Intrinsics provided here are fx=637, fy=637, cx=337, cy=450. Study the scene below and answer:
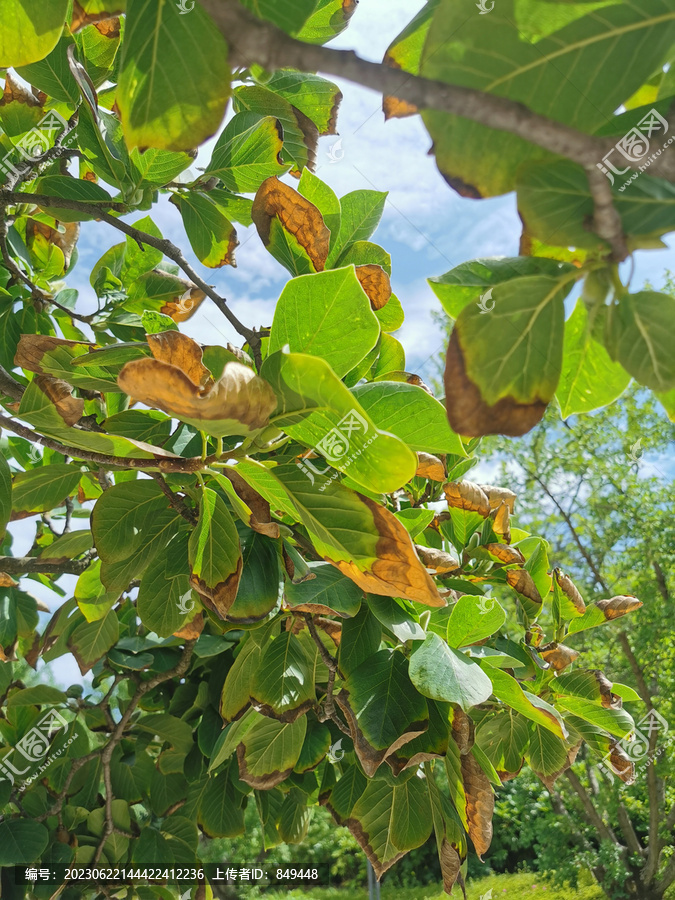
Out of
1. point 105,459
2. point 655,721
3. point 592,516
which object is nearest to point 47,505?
point 105,459

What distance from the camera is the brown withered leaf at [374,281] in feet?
1.73

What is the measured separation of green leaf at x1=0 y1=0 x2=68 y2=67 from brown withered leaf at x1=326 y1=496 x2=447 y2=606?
267mm

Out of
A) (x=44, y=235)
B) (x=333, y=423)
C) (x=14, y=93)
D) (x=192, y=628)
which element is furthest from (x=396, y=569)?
(x=44, y=235)

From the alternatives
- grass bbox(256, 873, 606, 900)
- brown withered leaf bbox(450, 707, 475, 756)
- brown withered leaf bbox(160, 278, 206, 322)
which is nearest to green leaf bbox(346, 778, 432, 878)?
brown withered leaf bbox(450, 707, 475, 756)

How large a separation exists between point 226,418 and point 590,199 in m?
0.18

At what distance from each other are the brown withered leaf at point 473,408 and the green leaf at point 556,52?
8cm

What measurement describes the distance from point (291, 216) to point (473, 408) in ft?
1.15

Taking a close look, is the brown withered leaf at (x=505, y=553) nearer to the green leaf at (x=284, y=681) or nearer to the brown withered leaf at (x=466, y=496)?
the brown withered leaf at (x=466, y=496)

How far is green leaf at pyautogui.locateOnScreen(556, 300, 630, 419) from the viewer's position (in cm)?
26

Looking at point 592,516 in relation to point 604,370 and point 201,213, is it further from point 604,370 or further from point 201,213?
point 604,370

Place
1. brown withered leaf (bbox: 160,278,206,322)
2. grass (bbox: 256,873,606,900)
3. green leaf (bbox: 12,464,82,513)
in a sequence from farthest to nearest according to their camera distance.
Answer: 1. grass (bbox: 256,873,606,900)
2. brown withered leaf (bbox: 160,278,206,322)
3. green leaf (bbox: 12,464,82,513)

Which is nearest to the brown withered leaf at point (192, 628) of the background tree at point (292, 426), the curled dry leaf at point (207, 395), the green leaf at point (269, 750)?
the background tree at point (292, 426)

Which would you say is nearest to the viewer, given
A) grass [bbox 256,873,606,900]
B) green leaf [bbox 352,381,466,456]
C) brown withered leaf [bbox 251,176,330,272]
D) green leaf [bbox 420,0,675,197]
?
green leaf [bbox 420,0,675,197]

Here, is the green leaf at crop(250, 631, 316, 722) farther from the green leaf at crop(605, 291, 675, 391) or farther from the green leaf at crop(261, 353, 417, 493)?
the green leaf at crop(605, 291, 675, 391)
